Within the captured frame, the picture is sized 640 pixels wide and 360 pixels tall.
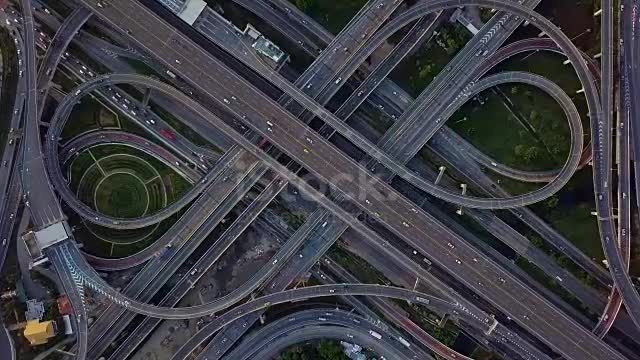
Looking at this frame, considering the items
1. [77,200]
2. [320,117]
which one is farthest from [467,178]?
[77,200]

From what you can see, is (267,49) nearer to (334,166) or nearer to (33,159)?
(334,166)

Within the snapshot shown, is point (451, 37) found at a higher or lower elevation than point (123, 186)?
higher

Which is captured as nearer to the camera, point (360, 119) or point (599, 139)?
point (599, 139)

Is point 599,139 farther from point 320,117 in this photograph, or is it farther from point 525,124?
point 320,117

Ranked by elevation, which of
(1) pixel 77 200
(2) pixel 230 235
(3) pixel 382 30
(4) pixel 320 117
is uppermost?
(3) pixel 382 30

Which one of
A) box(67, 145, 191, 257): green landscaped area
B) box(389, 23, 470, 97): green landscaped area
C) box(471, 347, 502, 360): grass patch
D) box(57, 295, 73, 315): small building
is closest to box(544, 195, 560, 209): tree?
box(471, 347, 502, 360): grass patch

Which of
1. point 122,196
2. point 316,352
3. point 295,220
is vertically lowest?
point 122,196

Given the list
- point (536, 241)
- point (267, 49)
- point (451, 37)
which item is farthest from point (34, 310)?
point (536, 241)

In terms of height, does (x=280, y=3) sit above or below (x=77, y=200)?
above
